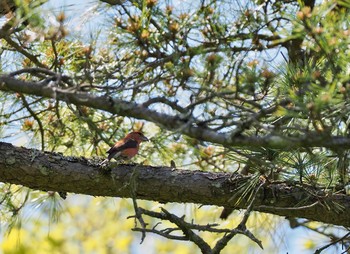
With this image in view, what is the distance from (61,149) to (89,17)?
0.60m

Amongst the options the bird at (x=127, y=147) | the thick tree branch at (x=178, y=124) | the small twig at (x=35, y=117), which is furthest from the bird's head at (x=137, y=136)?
the thick tree branch at (x=178, y=124)

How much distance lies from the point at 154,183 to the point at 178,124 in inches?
34.4

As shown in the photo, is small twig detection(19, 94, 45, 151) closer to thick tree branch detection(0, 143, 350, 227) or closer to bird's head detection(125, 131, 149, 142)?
thick tree branch detection(0, 143, 350, 227)

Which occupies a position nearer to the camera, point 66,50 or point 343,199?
point 343,199

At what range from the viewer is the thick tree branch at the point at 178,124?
68.5 inches

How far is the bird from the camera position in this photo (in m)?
2.90

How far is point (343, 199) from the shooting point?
264cm

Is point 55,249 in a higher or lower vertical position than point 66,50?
higher

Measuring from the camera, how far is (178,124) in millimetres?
1779

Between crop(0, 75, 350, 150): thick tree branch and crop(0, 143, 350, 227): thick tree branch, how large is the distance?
27.8 inches

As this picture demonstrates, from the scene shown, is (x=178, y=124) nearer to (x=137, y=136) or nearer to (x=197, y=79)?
(x=197, y=79)

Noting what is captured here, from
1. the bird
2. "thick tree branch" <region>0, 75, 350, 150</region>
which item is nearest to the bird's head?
the bird

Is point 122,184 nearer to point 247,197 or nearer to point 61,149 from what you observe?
point 247,197

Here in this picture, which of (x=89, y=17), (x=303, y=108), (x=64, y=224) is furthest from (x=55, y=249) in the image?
(x=303, y=108)
